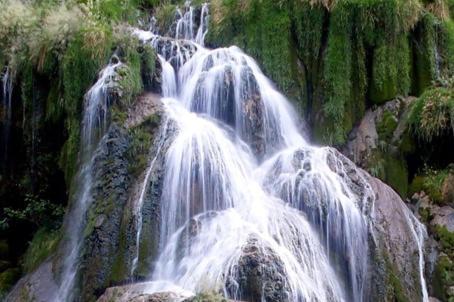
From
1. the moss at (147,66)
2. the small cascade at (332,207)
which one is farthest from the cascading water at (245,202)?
the moss at (147,66)

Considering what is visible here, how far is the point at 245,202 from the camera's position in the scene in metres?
8.20

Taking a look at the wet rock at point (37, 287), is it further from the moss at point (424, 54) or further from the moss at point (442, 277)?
the moss at point (424, 54)

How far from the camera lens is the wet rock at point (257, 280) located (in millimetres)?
6578

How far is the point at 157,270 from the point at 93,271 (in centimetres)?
88

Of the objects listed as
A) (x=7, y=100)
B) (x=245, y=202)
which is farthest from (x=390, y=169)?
(x=7, y=100)

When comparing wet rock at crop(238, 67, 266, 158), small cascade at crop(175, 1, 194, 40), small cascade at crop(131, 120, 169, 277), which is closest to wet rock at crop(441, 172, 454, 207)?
wet rock at crop(238, 67, 266, 158)

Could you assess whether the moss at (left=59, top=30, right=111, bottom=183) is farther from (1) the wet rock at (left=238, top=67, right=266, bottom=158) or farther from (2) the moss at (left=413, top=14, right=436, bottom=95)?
(2) the moss at (left=413, top=14, right=436, bottom=95)

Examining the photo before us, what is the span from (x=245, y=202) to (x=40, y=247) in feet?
12.1

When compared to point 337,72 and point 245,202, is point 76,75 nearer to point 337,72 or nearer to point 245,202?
point 245,202

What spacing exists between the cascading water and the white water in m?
0.01

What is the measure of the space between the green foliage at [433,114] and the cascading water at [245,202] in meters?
1.90

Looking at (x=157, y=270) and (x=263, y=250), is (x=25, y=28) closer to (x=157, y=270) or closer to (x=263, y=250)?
(x=157, y=270)

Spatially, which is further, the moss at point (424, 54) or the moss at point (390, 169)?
the moss at point (424, 54)

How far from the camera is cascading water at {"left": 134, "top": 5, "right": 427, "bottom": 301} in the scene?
7.12 m
